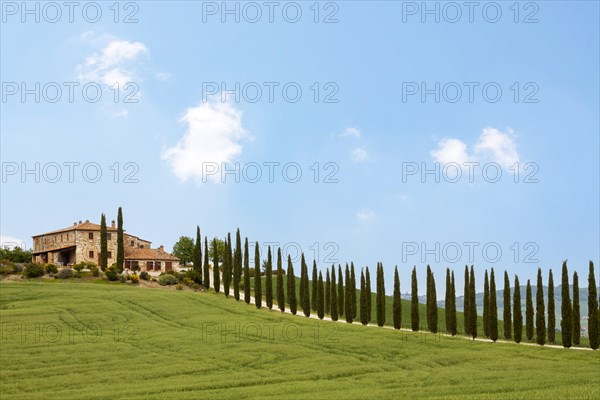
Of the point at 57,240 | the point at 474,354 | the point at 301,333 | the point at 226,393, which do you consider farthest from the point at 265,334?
the point at 57,240

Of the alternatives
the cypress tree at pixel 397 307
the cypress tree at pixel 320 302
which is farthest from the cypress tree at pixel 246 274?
the cypress tree at pixel 397 307

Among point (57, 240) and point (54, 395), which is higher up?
point (57, 240)

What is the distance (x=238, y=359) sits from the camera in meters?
43.7

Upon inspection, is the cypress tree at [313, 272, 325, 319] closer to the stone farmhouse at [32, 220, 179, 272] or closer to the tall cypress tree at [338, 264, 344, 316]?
the tall cypress tree at [338, 264, 344, 316]

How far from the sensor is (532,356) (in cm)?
5219

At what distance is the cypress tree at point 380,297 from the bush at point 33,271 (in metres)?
44.7

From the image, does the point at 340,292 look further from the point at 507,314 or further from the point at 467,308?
the point at 507,314

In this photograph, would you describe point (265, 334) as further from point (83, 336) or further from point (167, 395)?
point (167, 395)

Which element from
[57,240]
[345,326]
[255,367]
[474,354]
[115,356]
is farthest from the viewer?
[57,240]

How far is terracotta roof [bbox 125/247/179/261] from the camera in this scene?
10562cm

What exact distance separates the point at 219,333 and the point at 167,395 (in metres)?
20.8

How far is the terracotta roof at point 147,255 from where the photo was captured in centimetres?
10562

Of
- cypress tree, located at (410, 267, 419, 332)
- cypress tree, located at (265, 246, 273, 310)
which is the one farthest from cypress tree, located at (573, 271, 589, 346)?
cypress tree, located at (265, 246, 273, 310)

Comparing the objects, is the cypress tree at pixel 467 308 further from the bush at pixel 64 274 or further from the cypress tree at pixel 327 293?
the bush at pixel 64 274
